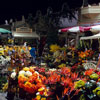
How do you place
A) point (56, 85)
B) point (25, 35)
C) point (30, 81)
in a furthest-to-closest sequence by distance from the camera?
1. point (25, 35)
2. point (30, 81)
3. point (56, 85)

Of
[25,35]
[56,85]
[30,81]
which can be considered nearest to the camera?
[56,85]

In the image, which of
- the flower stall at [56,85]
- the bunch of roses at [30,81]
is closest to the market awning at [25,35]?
the flower stall at [56,85]

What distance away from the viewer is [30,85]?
3.98m

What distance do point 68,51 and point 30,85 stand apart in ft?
25.7

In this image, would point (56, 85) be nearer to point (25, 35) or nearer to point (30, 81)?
point (30, 81)

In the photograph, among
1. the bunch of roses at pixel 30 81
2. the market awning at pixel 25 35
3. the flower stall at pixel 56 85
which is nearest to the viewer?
the flower stall at pixel 56 85

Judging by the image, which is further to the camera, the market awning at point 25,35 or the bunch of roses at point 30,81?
the market awning at point 25,35

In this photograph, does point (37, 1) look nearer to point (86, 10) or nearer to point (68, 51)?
point (86, 10)

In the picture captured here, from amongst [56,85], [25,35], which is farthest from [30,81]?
[25,35]

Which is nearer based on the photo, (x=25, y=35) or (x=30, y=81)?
(x=30, y=81)

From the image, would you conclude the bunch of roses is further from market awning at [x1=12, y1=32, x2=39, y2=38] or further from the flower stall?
market awning at [x1=12, y1=32, x2=39, y2=38]

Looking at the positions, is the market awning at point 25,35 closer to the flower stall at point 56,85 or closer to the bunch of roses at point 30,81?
the flower stall at point 56,85

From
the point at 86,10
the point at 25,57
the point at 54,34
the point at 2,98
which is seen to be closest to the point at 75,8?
the point at 86,10

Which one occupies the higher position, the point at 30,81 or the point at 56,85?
the point at 56,85
